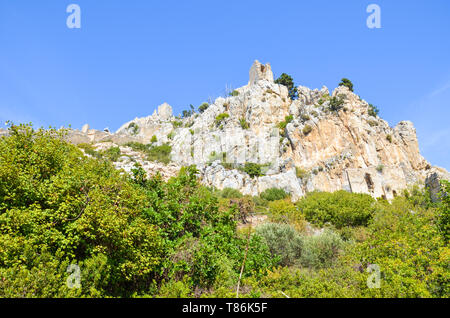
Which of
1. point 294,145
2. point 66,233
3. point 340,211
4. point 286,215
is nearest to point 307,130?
point 294,145

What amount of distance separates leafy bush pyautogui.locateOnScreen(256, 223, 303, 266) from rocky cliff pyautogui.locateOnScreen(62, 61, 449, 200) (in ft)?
73.3

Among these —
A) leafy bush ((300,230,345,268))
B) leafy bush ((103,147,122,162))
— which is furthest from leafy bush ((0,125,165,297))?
leafy bush ((103,147,122,162))

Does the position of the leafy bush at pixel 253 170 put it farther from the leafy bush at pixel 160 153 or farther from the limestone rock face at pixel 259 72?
the limestone rock face at pixel 259 72

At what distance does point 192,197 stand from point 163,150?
1773 inches

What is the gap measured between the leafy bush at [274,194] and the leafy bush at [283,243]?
64.9 feet

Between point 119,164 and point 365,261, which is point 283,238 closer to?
point 365,261

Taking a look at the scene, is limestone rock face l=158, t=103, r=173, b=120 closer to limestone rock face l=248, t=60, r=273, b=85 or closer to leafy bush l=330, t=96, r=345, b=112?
limestone rock face l=248, t=60, r=273, b=85

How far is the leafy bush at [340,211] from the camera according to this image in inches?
1186

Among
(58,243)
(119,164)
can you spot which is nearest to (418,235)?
(58,243)

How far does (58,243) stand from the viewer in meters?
9.26

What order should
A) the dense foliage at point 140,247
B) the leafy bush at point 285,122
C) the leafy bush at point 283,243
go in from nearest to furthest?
the dense foliage at point 140,247
the leafy bush at point 283,243
the leafy bush at point 285,122

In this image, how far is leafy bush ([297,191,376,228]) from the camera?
98.8 ft

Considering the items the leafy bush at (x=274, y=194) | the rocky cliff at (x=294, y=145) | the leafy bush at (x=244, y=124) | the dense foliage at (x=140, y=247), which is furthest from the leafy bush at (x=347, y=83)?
the dense foliage at (x=140, y=247)

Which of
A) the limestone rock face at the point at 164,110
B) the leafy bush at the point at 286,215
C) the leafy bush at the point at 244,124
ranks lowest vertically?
the leafy bush at the point at 286,215
